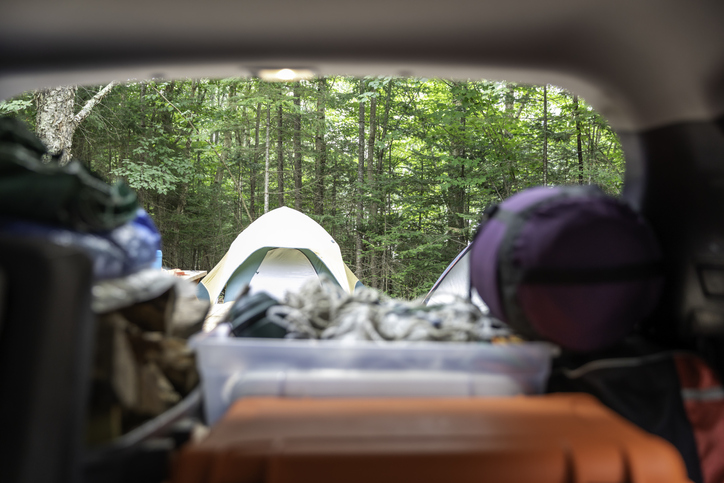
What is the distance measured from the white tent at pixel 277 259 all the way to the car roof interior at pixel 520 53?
432 cm

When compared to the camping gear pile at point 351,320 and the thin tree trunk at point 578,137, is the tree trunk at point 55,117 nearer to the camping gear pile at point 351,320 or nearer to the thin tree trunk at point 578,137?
the camping gear pile at point 351,320

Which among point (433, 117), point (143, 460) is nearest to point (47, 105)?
point (433, 117)

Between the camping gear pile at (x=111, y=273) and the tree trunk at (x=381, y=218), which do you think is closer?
the camping gear pile at (x=111, y=273)

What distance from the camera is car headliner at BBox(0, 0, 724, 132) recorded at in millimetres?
909

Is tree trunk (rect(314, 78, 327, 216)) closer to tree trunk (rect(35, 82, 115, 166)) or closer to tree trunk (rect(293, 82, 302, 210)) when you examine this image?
tree trunk (rect(293, 82, 302, 210))

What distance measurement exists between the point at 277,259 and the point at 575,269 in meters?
5.28

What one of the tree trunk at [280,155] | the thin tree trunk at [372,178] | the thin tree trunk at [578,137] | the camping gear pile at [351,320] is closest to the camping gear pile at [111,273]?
the camping gear pile at [351,320]

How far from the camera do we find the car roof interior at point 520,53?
35.8 inches

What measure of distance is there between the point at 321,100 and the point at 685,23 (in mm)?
8661

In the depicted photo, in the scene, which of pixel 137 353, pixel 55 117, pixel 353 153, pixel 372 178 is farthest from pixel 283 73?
pixel 353 153

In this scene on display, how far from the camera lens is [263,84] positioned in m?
8.62

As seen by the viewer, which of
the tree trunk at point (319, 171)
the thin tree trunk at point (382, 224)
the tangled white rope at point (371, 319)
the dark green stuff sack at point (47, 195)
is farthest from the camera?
the tree trunk at point (319, 171)

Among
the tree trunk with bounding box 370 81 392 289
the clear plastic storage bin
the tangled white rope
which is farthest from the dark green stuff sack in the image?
the tree trunk with bounding box 370 81 392 289

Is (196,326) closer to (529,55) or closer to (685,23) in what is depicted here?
(529,55)
